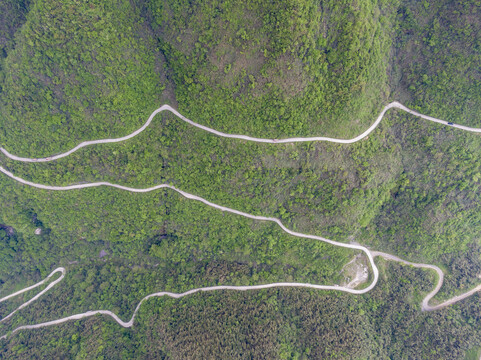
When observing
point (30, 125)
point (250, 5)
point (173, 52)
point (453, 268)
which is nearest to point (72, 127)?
point (30, 125)

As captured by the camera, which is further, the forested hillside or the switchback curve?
the switchback curve

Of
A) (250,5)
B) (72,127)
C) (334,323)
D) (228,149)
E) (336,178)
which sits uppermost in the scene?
(250,5)

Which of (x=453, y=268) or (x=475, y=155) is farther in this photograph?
(x=453, y=268)

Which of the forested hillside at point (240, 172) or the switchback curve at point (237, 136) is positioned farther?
the switchback curve at point (237, 136)

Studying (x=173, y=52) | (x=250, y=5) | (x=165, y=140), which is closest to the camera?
(x=250, y=5)

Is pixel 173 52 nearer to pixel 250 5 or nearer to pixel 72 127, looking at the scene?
pixel 250 5

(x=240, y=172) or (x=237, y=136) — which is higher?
(x=237, y=136)

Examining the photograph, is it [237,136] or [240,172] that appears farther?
[240,172]

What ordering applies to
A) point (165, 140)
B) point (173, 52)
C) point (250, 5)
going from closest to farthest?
point (250, 5), point (173, 52), point (165, 140)
